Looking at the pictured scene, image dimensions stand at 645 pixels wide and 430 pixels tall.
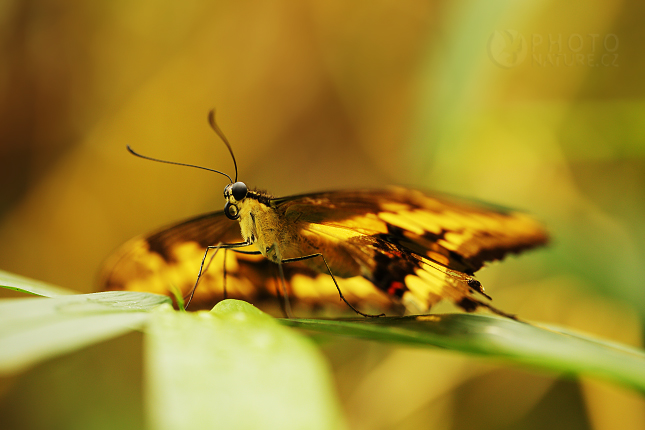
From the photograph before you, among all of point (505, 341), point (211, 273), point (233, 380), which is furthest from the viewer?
point (211, 273)

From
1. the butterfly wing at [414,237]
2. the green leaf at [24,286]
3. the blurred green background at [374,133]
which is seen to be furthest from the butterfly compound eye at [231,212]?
the blurred green background at [374,133]

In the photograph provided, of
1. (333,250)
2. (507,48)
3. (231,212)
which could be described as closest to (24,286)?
(231,212)

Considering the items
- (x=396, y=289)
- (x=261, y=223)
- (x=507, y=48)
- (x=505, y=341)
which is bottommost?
(x=505, y=341)

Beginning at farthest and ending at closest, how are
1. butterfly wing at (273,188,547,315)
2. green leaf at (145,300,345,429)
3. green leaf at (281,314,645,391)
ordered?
butterfly wing at (273,188,547,315) → green leaf at (281,314,645,391) → green leaf at (145,300,345,429)

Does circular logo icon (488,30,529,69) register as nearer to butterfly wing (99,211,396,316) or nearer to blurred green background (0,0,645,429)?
blurred green background (0,0,645,429)

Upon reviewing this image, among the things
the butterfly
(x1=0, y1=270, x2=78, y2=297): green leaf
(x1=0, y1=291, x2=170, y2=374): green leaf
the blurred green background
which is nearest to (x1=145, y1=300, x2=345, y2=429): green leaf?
(x1=0, y1=291, x2=170, y2=374): green leaf

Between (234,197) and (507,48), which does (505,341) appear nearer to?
(234,197)

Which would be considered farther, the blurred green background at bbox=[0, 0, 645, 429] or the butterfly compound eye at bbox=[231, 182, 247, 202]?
the blurred green background at bbox=[0, 0, 645, 429]
